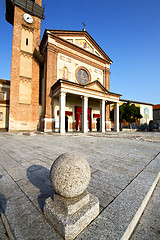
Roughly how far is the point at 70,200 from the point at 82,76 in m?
20.9

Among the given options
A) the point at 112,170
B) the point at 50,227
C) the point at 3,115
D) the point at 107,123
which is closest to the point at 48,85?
the point at 3,115

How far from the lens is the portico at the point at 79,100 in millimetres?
13664

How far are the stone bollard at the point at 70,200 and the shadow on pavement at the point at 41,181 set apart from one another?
32 centimetres

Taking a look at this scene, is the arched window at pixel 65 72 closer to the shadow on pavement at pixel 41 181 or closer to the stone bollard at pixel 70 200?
the shadow on pavement at pixel 41 181

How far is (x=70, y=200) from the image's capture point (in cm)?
134

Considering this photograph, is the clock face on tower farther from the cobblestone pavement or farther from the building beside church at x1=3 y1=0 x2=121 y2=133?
the cobblestone pavement

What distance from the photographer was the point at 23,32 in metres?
17.3

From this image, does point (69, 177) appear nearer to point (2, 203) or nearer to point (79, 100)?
point (2, 203)

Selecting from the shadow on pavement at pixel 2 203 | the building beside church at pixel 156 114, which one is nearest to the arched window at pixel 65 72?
the shadow on pavement at pixel 2 203

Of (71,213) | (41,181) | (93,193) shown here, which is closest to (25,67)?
(41,181)

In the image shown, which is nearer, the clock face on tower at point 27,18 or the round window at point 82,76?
the clock face on tower at point 27,18

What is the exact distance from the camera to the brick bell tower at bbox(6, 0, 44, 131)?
16.2 meters

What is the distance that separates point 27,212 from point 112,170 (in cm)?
209

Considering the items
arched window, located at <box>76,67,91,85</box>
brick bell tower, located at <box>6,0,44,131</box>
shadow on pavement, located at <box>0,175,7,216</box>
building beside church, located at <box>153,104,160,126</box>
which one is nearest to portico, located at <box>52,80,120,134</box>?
arched window, located at <box>76,67,91,85</box>
